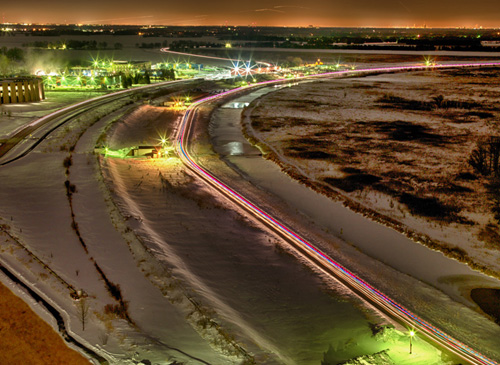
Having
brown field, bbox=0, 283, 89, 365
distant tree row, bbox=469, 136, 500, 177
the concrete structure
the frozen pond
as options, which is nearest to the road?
the concrete structure

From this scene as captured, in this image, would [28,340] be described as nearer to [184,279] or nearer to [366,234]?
[184,279]

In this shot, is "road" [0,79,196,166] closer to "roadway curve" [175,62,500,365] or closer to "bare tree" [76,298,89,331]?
"roadway curve" [175,62,500,365]

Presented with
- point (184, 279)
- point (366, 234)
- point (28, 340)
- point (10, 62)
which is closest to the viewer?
point (28, 340)

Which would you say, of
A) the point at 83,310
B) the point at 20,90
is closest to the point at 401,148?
the point at 83,310

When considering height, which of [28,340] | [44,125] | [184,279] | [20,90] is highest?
[20,90]

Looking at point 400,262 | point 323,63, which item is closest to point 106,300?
point 400,262

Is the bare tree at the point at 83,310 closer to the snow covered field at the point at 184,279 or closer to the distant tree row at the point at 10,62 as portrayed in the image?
the snow covered field at the point at 184,279

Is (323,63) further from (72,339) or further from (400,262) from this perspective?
(72,339)
